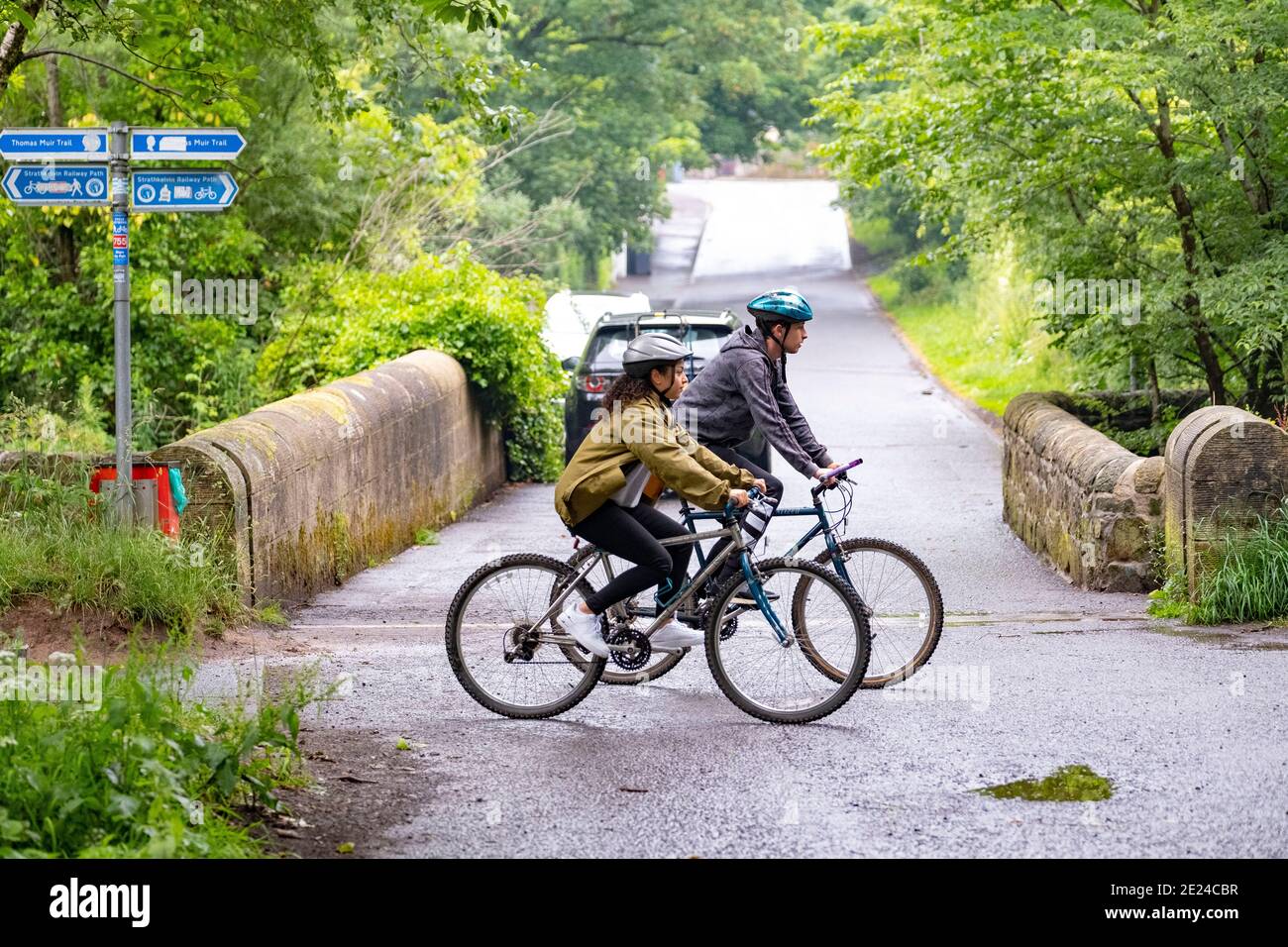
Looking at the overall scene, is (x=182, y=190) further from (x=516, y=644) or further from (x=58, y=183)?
(x=516, y=644)

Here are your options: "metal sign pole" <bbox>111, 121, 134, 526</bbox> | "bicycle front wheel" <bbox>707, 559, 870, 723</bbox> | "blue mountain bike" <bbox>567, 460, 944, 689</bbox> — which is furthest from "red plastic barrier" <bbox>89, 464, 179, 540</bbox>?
"bicycle front wheel" <bbox>707, 559, 870, 723</bbox>

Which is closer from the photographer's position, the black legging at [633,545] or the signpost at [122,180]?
the black legging at [633,545]

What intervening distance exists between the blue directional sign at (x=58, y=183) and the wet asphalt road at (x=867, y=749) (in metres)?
2.50

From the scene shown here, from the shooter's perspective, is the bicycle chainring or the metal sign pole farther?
the metal sign pole

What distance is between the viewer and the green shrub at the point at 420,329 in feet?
→ 53.2

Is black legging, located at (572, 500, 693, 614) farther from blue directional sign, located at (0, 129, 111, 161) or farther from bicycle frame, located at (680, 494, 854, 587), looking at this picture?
blue directional sign, located at (0, 129, 111, 161)

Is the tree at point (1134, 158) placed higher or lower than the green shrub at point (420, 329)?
higher

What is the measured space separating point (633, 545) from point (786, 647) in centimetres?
77

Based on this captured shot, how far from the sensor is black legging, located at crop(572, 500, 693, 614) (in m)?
6.99

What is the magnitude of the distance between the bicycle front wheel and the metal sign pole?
11.3ft

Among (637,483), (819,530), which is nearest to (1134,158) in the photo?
(819,530)

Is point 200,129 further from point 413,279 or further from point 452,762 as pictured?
point 413,279

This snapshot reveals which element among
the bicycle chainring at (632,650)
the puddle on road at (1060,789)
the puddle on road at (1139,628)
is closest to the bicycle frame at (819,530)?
the bicycle chainring at (632,650)

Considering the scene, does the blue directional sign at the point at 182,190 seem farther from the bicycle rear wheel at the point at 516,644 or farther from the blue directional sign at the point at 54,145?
the bicycle rear wheel at the point at 516,644
